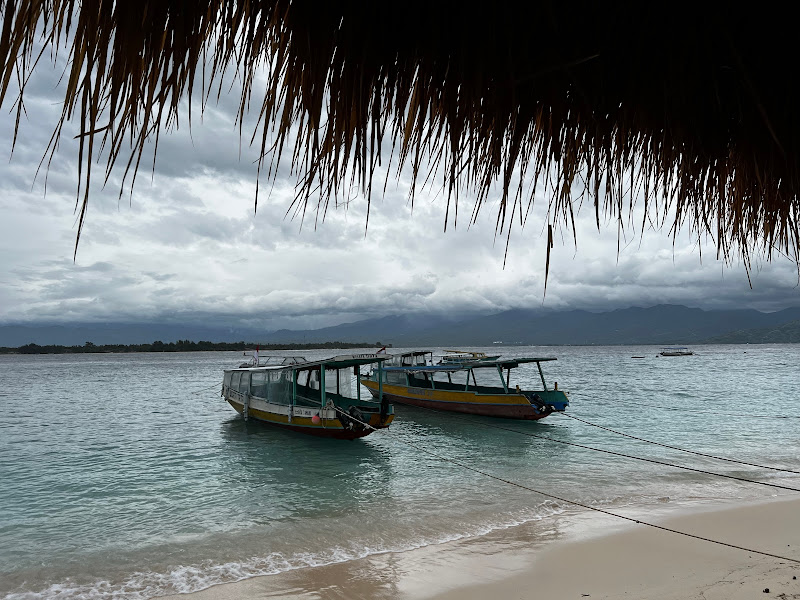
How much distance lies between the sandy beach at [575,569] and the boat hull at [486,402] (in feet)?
47.2

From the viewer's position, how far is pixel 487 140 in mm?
2045

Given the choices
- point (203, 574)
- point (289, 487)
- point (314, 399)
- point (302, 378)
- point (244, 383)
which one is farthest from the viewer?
point (244, 383)

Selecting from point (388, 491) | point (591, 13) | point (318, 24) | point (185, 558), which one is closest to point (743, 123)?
point (591, 13)

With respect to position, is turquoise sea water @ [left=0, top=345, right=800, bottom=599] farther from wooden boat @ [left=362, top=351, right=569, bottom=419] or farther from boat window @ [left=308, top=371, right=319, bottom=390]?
boat window @ [left=308, top=371, right=319, bottom=390]

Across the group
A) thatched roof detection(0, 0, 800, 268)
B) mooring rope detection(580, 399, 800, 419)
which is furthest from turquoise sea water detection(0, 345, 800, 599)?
thatched roof detection(0, 0, 800, 268)

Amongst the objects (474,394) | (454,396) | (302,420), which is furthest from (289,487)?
(454,396)

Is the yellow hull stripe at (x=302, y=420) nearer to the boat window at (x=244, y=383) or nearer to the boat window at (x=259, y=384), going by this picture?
the boat window at (x=259, y=384)

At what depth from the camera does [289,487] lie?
15.2m

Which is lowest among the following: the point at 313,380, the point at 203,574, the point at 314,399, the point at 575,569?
the point at 203,574

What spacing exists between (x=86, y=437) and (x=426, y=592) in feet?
79.7

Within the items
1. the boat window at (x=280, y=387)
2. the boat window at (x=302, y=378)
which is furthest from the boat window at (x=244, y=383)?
the boat window at (x=302, y=378)

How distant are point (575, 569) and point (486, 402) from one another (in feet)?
58.2

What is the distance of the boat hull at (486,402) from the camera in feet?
82.2

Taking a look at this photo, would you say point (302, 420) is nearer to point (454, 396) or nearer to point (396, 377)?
point (454, 396)
